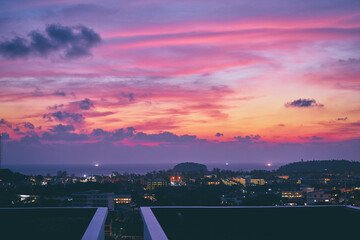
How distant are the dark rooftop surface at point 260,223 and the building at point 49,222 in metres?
1.12

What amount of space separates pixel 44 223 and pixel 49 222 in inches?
3.0

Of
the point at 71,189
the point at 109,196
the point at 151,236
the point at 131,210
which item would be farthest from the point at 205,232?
the point at 71,189

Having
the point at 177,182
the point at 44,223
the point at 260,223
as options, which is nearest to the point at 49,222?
the point at 44,223

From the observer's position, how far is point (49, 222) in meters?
6.25

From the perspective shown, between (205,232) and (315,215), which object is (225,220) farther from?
(315,215)

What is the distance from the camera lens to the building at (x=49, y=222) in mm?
5625

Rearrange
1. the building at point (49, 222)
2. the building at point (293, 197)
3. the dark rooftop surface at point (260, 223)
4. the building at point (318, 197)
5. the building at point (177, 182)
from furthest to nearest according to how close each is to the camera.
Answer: the building at point (177, 182), the building at point (293, 197), the building at point (318, 197), the dark rooftop surface at point (260, 223), the building at point (49, 222)

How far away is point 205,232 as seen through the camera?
5801 mm

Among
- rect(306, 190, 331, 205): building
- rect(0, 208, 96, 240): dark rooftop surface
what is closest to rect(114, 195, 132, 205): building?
rect(306, 190, 331, 205): building

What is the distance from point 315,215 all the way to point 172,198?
33.9m

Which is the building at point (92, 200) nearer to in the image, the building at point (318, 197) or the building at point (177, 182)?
the building at point (177, 182)

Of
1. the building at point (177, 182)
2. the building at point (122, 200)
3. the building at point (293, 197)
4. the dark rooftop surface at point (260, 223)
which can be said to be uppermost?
the dark rooftop surface at point (260, 223)

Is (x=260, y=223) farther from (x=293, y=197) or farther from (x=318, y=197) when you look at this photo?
(x=293, y=197)

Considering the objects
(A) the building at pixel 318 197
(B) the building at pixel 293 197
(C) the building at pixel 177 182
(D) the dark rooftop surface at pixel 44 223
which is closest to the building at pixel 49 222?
(D) the dark rooftop surface at pixel 44 223
